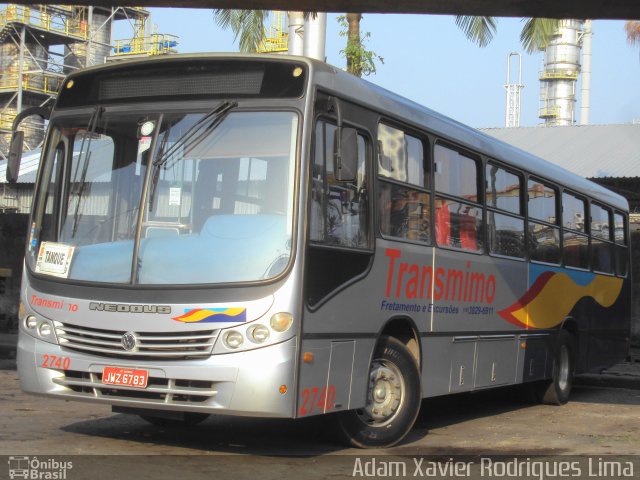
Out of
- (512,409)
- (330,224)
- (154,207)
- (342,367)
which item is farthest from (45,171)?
(512,409)

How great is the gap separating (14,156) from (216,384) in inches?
112

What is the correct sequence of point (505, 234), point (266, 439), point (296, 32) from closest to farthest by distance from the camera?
point (266, 439) → point (505, 234) → point (296, 32)

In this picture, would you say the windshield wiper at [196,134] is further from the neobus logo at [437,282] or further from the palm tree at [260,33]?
the palm tree at [260,33]

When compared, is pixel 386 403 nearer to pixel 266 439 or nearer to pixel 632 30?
pixel 266 439

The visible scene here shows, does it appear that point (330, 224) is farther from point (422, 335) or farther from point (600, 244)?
point (600, 244)

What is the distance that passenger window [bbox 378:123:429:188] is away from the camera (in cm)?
827

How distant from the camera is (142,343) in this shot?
6.98 meters

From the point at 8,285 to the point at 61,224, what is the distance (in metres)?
13.5

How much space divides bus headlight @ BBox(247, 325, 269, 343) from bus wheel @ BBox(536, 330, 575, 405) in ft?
21.6

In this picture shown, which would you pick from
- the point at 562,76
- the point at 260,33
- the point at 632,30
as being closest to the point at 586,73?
the point at 562,76

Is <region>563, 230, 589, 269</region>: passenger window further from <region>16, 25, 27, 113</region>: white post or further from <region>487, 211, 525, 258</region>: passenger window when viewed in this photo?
<region>16, 25, 27, 113</region>: white post

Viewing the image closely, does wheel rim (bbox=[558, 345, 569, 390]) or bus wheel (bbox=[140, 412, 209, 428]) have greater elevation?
wheel rim (bbox=[558, 345, 569, 390])

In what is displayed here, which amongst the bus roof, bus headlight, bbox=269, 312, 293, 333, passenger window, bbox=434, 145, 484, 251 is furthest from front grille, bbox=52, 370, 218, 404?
passenger window, bbox=434, 145, 484, 251

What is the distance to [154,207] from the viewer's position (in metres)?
7.20
